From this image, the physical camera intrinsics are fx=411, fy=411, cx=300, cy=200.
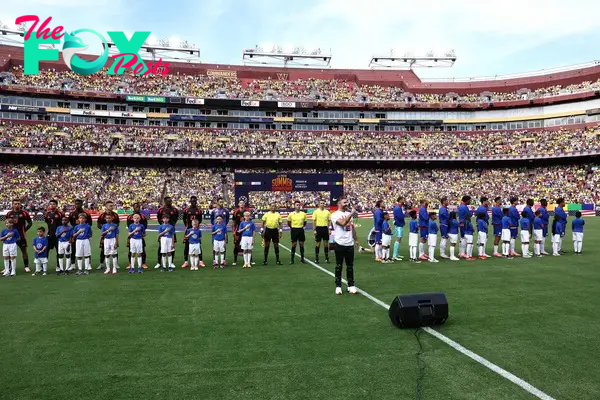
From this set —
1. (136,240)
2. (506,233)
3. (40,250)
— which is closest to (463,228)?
(506,233)

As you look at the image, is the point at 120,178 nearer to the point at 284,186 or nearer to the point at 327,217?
the point at 284,186

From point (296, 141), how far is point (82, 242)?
154ft

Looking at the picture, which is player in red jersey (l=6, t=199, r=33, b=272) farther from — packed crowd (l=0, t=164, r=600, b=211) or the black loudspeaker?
packed crowd (l=0, t=164, r=600, b=211)

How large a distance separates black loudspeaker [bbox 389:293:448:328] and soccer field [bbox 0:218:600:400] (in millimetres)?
217

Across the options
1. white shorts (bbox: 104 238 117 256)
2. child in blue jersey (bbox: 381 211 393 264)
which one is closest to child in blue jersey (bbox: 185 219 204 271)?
white shorts (bbox: 104 238 117 256)

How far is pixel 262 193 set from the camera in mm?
46688

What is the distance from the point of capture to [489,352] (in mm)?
5020

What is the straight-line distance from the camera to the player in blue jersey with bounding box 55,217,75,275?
11305 mm

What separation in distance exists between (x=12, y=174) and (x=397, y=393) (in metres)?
53.0

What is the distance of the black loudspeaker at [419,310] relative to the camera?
19.2 feet

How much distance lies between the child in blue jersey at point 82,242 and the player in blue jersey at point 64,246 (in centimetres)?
19

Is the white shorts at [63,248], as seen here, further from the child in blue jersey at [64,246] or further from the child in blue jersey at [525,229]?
the child in blue jersey at [525,229]

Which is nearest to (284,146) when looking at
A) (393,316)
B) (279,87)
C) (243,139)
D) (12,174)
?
(243,139)

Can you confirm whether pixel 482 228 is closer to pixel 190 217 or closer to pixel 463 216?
pixel 463 216
